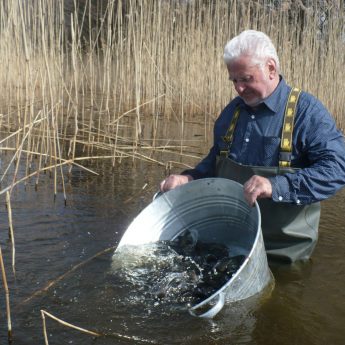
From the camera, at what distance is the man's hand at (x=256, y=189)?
2.07 m

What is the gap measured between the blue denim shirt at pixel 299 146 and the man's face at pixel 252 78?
1.7 inches

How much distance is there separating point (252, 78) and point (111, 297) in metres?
1.15

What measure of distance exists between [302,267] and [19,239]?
59.6 inches

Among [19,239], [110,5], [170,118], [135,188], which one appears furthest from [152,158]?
[19,239]

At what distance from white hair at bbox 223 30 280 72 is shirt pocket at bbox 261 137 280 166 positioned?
363 mm

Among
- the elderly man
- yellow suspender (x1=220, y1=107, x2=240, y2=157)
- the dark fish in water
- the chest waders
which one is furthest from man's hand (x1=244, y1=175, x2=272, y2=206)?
yellow suspender (x1=220, y1=107, x2=240, y2=157)

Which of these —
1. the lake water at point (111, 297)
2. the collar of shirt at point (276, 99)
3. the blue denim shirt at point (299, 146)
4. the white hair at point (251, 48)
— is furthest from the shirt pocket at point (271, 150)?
the lake water at point (111, 297)

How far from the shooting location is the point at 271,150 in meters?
2.37

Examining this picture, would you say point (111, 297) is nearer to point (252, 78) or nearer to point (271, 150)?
point (271, 150)

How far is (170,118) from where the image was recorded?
710 cm

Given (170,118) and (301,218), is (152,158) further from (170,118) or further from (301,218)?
(301,218)

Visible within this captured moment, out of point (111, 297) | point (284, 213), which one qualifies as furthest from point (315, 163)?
point (111, 297)

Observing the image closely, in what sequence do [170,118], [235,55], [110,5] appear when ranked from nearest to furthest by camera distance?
[235,55]
[110,5]
[170,118]

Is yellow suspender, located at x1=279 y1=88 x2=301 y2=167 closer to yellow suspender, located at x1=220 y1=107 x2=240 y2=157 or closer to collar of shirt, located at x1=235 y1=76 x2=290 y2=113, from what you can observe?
collar of shirt, located at x1=235 y1=76 x2=290 y2=113
